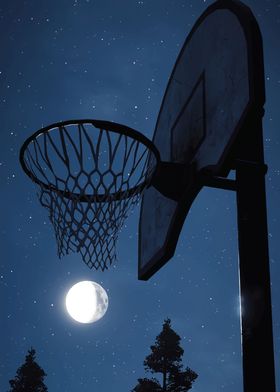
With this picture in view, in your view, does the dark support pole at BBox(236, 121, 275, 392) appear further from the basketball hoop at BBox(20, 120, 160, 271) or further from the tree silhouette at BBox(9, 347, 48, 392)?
the tree silhouette at BBox(9, 347, 48, 392)

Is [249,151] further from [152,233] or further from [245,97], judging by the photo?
[152,233]

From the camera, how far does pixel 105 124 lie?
3.94 m

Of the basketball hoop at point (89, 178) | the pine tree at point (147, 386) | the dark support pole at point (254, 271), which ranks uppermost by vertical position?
the pine tree at point (147, 386)

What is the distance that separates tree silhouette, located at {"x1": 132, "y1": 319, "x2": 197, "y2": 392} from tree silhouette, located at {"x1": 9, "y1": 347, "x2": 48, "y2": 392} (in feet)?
17.2

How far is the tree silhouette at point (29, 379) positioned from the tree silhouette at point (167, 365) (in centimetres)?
525

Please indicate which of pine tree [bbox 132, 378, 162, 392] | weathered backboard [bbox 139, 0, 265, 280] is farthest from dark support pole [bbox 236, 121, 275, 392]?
pine tree [bbox 132, 378, 162, 392]

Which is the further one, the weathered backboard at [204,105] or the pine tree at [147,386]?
the pine tree at [147,386]

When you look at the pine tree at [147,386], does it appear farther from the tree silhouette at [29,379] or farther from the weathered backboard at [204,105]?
the weathered backboard at [204,105]

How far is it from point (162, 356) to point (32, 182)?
15.9 meters

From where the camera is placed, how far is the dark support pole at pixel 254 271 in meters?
3.03

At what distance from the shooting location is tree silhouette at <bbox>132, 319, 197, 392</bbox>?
707 inches

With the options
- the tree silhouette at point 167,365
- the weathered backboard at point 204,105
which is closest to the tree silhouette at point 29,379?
the tree silhouette at point 167,365

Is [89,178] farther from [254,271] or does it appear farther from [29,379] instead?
[29,379]

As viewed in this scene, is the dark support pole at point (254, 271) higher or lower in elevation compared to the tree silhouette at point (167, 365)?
lower
